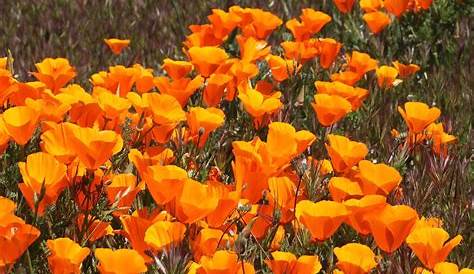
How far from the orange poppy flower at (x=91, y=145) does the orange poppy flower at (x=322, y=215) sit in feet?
1.51

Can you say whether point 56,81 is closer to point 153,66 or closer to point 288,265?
point 288,265

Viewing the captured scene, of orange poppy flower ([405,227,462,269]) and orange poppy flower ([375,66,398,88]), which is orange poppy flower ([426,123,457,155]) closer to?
orange poppy flower ([375,66,398,88])

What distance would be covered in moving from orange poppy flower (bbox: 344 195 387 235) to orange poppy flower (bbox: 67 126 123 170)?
0.56m

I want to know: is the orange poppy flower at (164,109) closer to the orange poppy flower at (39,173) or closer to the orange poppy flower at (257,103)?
the orange poppy flower at (257,103)

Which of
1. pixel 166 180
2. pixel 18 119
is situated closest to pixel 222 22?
pixel 18 119

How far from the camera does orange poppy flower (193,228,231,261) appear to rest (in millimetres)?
2059

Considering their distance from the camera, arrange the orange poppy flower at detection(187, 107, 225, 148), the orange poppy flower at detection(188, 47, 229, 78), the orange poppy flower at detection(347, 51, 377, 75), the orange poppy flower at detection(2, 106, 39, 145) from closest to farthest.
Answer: the orange poppy flower at detection(2, 106, 39, 145) < the orange poppy flower at detection(187, 107, 225, 148) < the orange poppy flower at detection(188, 47, 229, 78) < the orange poppy flower at detection(347, 51, 377, 75)

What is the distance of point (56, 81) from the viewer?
3.04 meters

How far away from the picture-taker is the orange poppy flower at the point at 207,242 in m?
2.06

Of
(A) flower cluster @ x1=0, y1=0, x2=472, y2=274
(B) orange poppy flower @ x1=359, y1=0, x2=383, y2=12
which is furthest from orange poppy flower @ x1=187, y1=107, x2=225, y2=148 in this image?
(B) orange poppy flower @ x1=359, y1=0, x2=383, y2=12

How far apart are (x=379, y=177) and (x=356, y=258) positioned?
0.35 meters

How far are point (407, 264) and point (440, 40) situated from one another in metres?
2.75

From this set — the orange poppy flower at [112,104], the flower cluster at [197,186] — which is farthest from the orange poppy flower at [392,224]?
the orange poppy flower at [112,104]

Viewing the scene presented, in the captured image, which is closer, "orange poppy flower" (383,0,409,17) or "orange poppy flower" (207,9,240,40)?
"orange poppy flower" (207,9,240,40)
